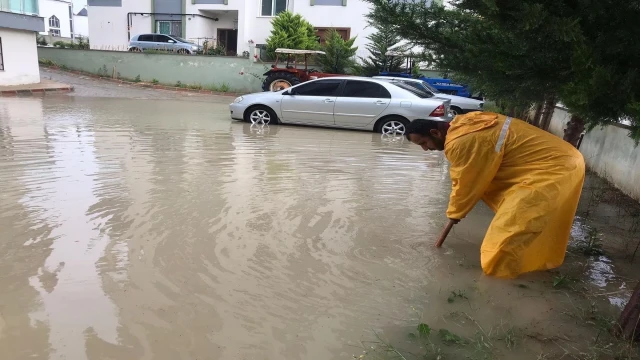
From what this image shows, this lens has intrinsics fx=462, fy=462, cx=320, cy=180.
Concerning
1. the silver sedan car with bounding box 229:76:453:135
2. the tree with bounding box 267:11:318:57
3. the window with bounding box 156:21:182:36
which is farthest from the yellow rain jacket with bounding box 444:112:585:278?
the window with bounding box 156:21:182:36

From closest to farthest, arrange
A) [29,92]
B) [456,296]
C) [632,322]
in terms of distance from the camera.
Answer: [632,322] < [456,296] < [29,92]

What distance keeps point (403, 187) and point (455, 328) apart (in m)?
3.47

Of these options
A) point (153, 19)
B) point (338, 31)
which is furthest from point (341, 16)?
point (153, 19)

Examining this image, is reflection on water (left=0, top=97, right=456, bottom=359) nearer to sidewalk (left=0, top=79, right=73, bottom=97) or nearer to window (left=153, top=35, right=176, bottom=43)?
sidewalk (left=0, top=79, right=73, bottom=97)

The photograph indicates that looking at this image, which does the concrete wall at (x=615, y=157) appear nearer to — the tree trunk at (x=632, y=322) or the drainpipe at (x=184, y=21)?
the tree trunk at (x=632, y=322)

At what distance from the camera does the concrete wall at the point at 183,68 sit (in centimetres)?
2178

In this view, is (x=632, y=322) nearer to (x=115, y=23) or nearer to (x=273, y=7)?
(x=273, y=7)

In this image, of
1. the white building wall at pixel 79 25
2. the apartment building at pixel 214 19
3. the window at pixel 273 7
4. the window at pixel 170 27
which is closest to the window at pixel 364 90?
the apartment building at pixel 214 19

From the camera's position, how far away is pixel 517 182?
3398 mm

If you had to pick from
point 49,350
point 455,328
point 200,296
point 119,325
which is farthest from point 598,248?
point 49,350

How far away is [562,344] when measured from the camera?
2.67 meters

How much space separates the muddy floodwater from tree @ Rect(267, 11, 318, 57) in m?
17.3

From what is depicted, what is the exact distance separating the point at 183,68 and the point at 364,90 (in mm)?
14704

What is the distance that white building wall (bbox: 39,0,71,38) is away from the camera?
46938 millimetres
